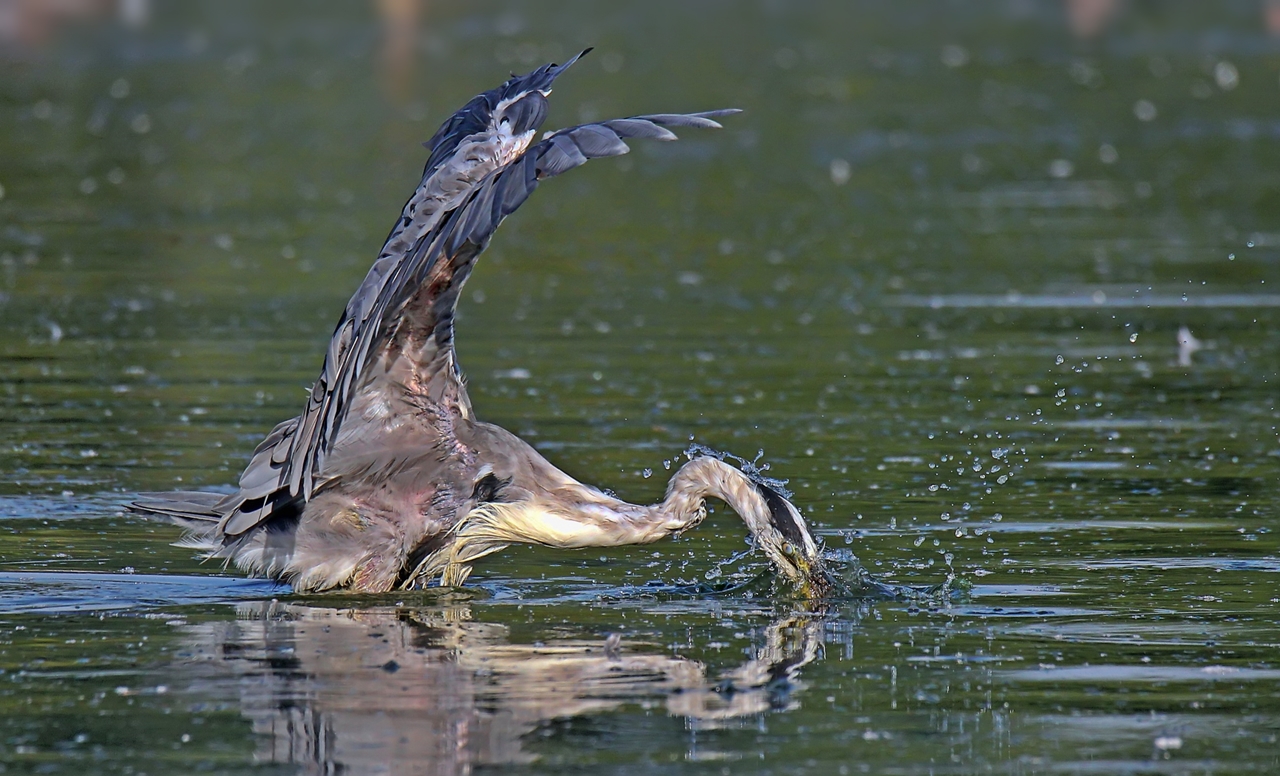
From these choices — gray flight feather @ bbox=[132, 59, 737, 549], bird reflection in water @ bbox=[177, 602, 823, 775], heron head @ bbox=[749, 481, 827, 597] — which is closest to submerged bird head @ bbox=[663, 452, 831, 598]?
heron head @ bbox=[749, 481, 827, 597]

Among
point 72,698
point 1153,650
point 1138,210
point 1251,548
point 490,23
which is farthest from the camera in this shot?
point 490,23

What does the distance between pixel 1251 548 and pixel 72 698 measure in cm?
477

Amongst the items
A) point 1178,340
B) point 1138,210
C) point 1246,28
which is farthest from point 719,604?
point 1246,28

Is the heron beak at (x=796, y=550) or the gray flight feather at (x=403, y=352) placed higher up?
the gray flight feather at (x=403, y=352)

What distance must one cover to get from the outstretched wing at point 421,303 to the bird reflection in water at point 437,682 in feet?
2.18

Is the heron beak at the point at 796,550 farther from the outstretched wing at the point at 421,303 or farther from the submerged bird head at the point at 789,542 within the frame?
the outstretched wing at the point at 421,303

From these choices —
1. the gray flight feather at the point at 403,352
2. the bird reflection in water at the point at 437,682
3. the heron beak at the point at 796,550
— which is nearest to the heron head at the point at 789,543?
the heron beak at the point at 796,550

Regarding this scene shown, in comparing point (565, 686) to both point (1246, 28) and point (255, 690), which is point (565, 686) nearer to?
point (255, 690)

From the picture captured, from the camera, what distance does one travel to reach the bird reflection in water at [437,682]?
6.14 meters

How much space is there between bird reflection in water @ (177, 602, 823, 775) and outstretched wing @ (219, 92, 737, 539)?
0.66m

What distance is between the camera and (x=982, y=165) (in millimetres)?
23500

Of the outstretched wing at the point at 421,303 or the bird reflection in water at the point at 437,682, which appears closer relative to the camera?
the bird reflection in water at the point at 437,682

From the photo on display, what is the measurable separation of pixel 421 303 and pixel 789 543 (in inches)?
66.5

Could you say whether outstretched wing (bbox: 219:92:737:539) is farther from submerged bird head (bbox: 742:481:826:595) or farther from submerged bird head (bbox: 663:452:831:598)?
submerged bird head (bbox: 742:481:826:595)
